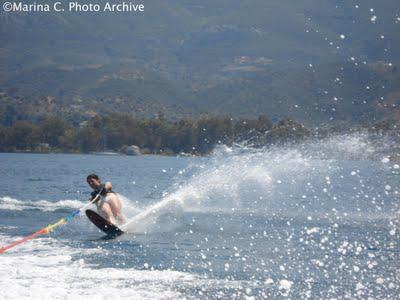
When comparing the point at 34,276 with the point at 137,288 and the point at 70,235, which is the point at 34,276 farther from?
the point at 70,235

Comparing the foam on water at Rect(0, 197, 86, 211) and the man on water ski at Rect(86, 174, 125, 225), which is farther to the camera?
the foam on water at Rect(0, 197, 86, 211)

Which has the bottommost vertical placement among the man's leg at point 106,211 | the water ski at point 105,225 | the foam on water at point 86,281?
the foam on water at point 86,281

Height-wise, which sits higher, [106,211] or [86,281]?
[106,211]

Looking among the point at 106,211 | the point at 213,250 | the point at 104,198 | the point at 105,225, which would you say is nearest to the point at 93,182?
the point at 104,198

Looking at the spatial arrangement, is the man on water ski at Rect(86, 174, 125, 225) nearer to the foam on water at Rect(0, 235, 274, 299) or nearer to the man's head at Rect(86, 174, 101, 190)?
the man's head at Rect(86, 174, 101, 190)

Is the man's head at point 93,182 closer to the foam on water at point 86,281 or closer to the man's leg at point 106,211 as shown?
the man's leg at point 106,211

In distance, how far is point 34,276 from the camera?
15328 millimetres

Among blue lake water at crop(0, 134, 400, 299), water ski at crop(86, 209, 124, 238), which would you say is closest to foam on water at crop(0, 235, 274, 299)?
blue lake water at crop(0, 134, 400, 299)

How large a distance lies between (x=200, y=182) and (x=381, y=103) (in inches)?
4912

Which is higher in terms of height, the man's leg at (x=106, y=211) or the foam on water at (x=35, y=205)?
the man's leg at (x=106, y=211)

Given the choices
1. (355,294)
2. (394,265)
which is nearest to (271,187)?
(394,265)

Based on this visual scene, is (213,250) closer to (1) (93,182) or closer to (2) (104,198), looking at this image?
(2) (104,198)

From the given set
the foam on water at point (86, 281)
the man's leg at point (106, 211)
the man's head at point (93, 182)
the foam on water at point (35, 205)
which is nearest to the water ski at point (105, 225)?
the man's leg at point (106, 211)

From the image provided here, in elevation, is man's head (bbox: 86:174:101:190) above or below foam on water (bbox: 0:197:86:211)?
above
